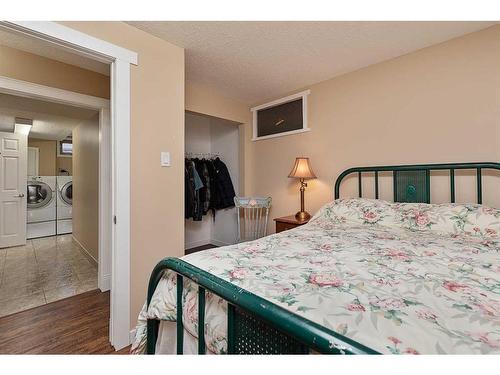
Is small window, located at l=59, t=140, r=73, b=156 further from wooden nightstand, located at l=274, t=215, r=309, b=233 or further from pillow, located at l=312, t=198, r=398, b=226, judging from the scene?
pillow, located at l=312, t=198, r=398, b=226

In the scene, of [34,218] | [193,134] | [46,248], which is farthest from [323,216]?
[34,218]

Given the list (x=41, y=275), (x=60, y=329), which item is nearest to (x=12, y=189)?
(x=41, y=275)

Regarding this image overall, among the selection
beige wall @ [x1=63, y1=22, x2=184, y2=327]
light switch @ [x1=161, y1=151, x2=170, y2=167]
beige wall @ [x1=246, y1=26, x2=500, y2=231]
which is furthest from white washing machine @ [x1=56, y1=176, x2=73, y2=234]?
beige wall @ [x1=246, y1=26, x2=500, y2=231]

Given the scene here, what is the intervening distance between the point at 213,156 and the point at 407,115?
9.08 feet

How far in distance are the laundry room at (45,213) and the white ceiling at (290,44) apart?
5.40ft

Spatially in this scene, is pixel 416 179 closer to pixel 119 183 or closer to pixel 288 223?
pixel 288 223

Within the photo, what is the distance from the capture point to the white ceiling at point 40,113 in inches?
107

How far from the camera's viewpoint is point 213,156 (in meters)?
4.00

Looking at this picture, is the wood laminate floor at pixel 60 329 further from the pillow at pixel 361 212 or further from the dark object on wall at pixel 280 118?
the dark object on wall at pixel 280 118

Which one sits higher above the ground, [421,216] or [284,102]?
[284,102]

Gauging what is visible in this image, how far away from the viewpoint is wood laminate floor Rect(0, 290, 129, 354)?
5.04ft

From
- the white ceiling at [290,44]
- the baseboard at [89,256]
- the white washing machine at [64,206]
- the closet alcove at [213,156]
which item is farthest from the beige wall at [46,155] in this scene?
the white ceiling at [290,44]

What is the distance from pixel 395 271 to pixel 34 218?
249 inches
